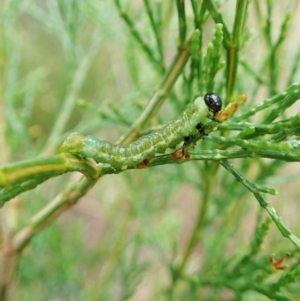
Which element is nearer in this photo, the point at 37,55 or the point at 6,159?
the point at 6,159

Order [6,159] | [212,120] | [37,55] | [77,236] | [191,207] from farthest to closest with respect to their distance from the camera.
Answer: [37,55] < [191,207] < [77,236] < [6,159] < [212,120]

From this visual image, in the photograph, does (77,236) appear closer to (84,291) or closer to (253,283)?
(84,291)

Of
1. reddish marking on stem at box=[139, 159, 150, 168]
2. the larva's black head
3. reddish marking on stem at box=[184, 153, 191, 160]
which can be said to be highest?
the larva's black head

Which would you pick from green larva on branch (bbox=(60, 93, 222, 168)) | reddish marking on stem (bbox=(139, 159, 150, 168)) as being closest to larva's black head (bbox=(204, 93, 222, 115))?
green larva on branch (bbox=(60, 93, 222, 168))

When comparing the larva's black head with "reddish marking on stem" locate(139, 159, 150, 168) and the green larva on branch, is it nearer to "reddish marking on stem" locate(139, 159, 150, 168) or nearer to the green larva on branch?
the green larva on branch

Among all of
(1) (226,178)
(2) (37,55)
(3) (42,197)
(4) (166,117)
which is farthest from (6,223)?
(2) (37,55)

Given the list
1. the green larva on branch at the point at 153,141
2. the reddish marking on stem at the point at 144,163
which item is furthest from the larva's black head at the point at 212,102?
the reddish marking on stem at the point at 144,163

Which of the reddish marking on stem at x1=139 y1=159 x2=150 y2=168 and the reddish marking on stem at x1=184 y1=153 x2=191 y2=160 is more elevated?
the reddish marking on stem at x1=184 y1=153 x2=191 y2=160

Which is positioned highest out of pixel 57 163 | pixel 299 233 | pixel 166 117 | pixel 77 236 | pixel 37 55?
pixel 37 55

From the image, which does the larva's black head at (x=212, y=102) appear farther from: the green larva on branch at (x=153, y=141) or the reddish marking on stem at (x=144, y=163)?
the reddish marking on stem at (x=144, y=163)
